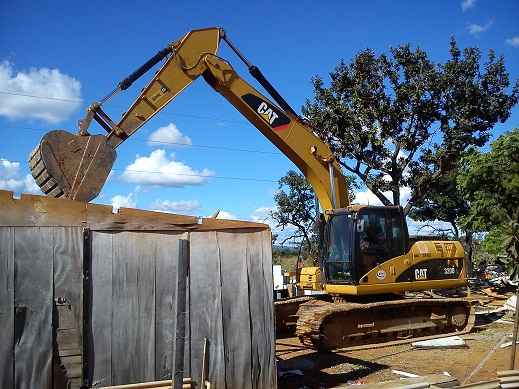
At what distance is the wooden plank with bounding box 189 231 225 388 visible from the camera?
21.4 feet

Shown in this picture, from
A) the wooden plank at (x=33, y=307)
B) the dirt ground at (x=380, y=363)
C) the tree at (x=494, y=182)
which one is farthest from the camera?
the tree at (x=494, y=182)

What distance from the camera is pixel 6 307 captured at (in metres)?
5.62

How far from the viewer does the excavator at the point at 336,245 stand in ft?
34.5

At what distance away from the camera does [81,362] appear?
590 centimetres

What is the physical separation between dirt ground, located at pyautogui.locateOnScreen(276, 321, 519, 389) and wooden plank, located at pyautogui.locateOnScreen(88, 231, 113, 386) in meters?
3.32

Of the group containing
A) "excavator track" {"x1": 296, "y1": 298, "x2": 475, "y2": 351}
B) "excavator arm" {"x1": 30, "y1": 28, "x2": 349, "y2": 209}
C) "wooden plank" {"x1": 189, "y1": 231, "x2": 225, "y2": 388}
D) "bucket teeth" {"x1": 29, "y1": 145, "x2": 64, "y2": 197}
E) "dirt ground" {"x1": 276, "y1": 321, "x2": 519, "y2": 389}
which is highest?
"excavator arm" {"x1": 30, "y1": 28, "x2": 349, "y2": 209}

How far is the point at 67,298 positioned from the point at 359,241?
7050 millimetres

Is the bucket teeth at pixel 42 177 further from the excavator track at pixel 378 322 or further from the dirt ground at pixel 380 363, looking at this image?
the excavator track at pixel 378 322

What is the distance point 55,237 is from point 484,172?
692 inches

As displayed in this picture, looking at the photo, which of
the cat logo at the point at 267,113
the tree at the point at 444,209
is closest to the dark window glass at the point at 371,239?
the cat logo at the point at 267,113

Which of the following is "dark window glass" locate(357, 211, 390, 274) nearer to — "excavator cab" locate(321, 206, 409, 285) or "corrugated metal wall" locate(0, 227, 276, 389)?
"excavator cab" locate(321, 206, 409, 285)

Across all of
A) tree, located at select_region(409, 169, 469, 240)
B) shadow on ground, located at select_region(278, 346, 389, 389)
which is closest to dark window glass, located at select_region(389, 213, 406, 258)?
shadow on ground, located at select_region(278, 346, 389, 389)

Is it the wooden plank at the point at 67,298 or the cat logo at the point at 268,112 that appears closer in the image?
the wooden plank at the point at 67,298

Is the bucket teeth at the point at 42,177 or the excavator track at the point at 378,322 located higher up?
the bucket teeth at the point at 42,177
